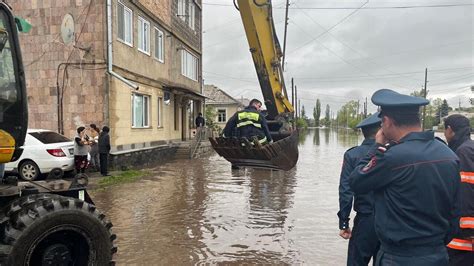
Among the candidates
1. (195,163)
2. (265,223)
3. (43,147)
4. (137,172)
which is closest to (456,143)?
(265,223)

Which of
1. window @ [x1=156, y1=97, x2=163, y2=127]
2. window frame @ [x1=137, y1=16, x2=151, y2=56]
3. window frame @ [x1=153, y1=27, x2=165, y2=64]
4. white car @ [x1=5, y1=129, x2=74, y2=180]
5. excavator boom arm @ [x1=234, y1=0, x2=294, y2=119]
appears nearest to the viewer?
excavator boom arm @ [x1=234, y1=0, x2=294, y2=119]

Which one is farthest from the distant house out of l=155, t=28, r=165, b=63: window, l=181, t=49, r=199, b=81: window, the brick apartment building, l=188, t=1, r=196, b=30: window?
the brick apartment building

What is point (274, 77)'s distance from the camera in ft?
29.0

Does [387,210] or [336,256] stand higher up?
[387,210]

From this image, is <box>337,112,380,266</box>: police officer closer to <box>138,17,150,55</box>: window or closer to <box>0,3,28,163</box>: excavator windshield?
<box>0,3,28,163</box>: excavator windshield

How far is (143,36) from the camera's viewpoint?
17469 millimetres

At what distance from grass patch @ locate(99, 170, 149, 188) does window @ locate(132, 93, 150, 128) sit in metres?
3.16

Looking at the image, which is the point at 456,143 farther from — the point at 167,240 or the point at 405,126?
the point at 167,240

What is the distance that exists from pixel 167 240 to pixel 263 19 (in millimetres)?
4764

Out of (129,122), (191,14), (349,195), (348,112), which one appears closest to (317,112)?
(348,112)

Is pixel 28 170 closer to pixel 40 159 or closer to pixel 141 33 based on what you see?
pixel 40 159

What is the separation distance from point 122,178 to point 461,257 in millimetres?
10708

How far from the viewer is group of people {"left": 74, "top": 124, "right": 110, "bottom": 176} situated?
38.5 feet

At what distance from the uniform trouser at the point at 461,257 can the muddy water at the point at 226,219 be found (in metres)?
1.92
